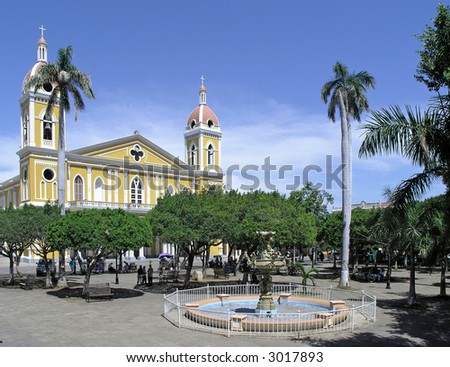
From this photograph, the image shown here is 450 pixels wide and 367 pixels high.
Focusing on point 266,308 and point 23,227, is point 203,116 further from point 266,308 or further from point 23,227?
point 266,308

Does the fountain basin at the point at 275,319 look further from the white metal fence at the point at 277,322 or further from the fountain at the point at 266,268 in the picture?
the fountain at the point at 266,268

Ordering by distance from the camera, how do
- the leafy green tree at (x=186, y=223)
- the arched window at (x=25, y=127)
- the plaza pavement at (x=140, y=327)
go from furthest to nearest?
the arched window at (x=25, y=127) → the leafy green tree at (x=186, y=223) → the plaza pavement at (x=140, y=327)

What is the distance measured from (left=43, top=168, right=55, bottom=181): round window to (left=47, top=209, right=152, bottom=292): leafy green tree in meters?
27.8

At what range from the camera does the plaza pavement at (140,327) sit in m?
11.7

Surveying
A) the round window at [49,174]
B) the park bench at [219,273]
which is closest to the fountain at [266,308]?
the park bench at [219,273]

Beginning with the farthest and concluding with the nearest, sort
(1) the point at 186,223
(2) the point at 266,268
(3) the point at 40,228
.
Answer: (3) the point at 40,228 < (1) the point at 186,223 < (2) the point at 266,268

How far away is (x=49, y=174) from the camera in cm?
4712

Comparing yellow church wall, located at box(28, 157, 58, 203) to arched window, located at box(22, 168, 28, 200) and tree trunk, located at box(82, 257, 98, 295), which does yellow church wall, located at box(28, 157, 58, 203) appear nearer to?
arched window, located at box(22, 168, 28, 200)

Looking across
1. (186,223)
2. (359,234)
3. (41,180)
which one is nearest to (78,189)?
(41,180)

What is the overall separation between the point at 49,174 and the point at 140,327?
37.3 meters

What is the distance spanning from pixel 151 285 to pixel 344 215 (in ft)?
38.1

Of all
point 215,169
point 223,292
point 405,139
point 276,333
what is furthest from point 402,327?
point 215,169

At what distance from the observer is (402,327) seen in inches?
549

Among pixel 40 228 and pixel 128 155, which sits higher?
pixel 128 155
